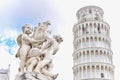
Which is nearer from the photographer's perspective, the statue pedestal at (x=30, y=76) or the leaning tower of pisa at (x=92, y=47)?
the statue pedestal at (x=30, y=76)

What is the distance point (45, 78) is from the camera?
575cm

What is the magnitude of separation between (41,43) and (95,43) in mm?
59476

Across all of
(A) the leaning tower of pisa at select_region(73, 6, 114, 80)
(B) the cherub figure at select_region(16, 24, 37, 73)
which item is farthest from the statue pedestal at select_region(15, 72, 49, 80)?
(A) the leaning tower of pisa at select_region(73, 6, 114, 80)

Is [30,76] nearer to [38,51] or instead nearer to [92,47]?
[38,51]

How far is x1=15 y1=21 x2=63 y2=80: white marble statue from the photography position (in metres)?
5.83

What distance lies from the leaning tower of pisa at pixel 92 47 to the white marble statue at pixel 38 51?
181ft

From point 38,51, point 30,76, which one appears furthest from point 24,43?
point 30,76

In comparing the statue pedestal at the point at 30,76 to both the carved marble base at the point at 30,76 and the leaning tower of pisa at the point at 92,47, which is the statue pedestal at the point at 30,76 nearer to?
the carved marble base at the point at 30,76

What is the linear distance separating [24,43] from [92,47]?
192 feet

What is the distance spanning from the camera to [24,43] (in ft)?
20.1

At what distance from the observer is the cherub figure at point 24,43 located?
19.6ft

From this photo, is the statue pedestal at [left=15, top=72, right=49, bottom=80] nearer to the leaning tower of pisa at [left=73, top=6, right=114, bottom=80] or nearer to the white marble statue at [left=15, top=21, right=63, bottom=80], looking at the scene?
the white marble statue at [left=15, top=21, right=63, bottom=80]

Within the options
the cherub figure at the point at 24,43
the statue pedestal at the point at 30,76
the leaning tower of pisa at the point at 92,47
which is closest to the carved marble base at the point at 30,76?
the statue pedestal at the point at 30,76

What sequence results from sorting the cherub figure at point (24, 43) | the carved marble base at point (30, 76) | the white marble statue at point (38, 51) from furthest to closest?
1. the cherub figure at point (24, 43)
2. the white marble statue at point (38, 51)
3. the carved marble base at point (30, 76)
